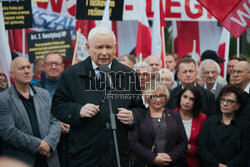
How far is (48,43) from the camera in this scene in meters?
9.00

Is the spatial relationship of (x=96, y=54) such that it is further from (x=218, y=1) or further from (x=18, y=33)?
(x=18, y=33)

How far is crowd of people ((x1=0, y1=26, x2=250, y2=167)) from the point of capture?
3627 mm

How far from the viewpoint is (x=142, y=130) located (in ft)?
17.2

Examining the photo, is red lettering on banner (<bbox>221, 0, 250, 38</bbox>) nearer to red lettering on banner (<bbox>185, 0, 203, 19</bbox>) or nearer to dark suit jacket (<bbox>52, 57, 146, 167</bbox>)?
dark suit jacket (<bbox>52, 57, 146, 167</bbox>)

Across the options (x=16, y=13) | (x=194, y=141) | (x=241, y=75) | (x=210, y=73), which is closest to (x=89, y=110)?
(x=194, y=141)

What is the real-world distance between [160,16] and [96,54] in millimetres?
5295

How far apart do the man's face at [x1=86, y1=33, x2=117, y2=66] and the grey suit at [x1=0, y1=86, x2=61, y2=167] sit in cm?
180

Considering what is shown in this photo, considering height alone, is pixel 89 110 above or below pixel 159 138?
above

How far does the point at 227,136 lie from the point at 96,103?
253 cm

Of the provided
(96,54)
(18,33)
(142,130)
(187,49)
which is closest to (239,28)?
(142,130)

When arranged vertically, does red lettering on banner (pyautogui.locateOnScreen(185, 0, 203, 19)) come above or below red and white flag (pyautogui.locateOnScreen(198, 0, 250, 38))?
above

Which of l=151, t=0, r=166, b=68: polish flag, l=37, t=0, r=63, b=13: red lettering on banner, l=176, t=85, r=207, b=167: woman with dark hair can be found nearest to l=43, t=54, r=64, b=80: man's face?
l=176, t=85, r=207, b=167: woman with dark hair

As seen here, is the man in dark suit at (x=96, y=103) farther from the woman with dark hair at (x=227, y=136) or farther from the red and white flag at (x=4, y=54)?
the red and white flag at (x=4, y=54)

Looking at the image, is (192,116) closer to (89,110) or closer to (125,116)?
(125,116)
